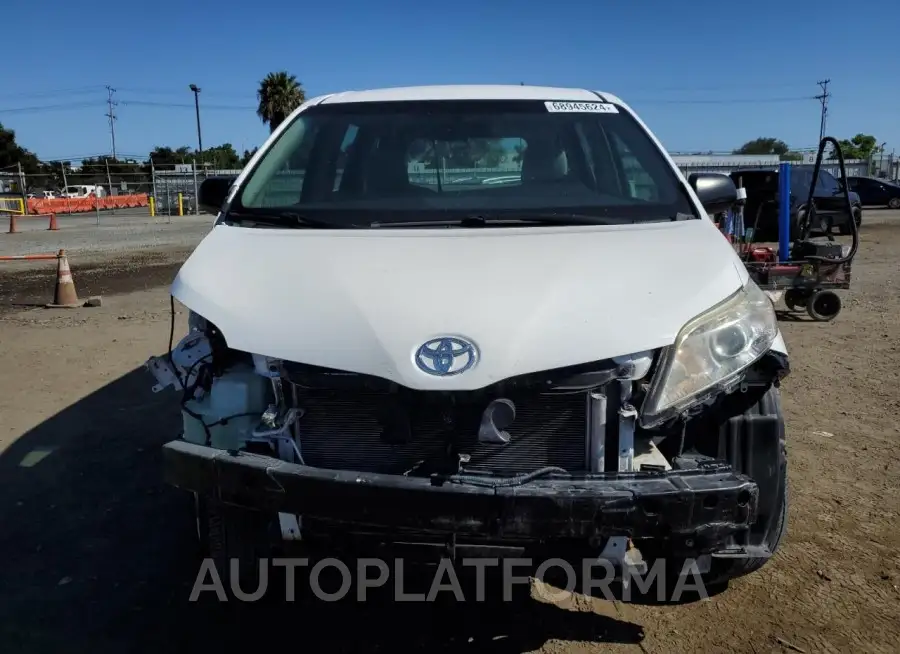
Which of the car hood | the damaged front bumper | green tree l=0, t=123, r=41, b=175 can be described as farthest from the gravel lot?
green tree l=0, t=123, r=41, b=175

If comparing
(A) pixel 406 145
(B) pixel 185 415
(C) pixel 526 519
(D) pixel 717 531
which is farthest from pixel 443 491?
(A) pixel 406 145

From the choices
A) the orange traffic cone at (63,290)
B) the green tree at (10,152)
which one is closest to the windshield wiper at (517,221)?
the orange traffic cone at (63,290)

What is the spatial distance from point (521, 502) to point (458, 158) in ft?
6.60

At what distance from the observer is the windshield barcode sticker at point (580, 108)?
12.1ft

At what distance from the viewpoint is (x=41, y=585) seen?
3133 millimetres

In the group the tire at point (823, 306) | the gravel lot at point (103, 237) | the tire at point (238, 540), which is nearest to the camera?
the tire at point (238, 540)

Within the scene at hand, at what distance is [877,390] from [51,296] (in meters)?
9.60

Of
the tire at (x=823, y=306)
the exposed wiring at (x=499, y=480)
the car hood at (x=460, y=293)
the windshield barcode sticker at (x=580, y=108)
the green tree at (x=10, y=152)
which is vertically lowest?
the tire at (x=823, y=306)

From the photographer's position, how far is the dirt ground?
2.77m

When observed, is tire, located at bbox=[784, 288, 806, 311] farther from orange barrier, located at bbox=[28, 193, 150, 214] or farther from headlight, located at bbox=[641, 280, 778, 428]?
orange barrier, located at bbox=[28, 193, 150, 214]

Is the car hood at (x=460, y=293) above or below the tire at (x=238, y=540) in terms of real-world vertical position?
above

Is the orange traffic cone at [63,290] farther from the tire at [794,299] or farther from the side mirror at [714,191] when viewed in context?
the tire at [794,299]

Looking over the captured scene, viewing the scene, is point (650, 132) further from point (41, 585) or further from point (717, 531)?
point (41, 585)

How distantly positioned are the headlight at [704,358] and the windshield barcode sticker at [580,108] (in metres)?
1.61
